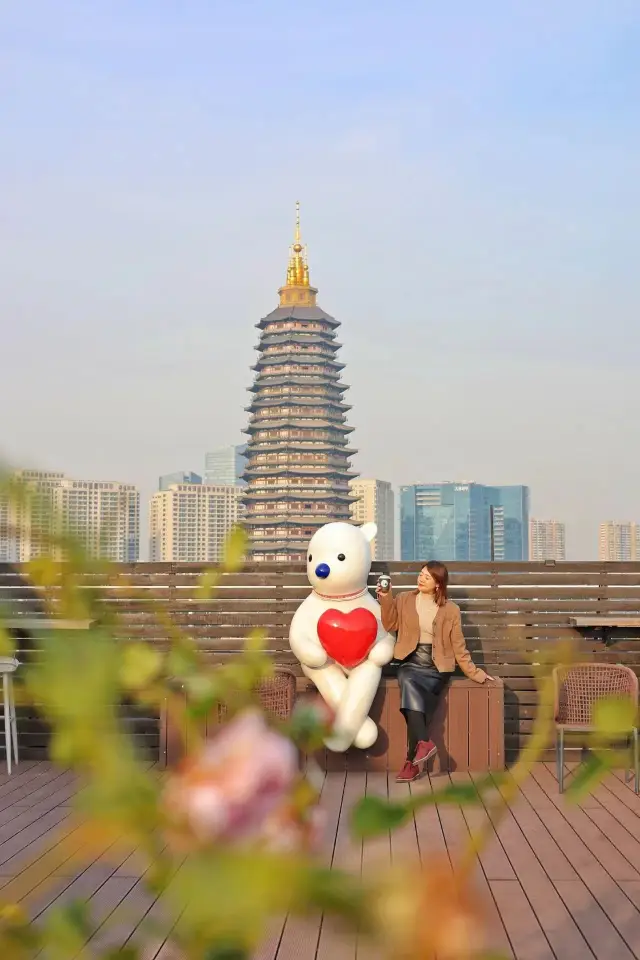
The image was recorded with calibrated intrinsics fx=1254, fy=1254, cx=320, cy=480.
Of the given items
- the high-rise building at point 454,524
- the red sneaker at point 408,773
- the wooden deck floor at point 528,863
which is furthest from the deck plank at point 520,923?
the high-rise building at point 454,524

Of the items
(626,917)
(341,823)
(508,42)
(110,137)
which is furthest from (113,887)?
(110,137)

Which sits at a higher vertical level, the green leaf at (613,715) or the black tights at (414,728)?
the green leaf at (613,715)

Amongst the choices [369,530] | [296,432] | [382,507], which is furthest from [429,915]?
[382,507]

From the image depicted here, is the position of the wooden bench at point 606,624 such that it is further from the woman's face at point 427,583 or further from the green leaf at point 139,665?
the green leaf at point 139,665

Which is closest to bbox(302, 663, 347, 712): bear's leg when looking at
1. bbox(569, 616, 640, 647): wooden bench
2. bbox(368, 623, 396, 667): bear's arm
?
bbox(368, 623, 396, 667): bear's arm

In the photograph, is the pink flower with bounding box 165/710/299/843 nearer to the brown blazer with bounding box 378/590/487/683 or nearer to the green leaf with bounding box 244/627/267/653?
the green leaf with bounding box 244/627/267/653

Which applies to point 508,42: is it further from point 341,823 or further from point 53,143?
point 53,143
